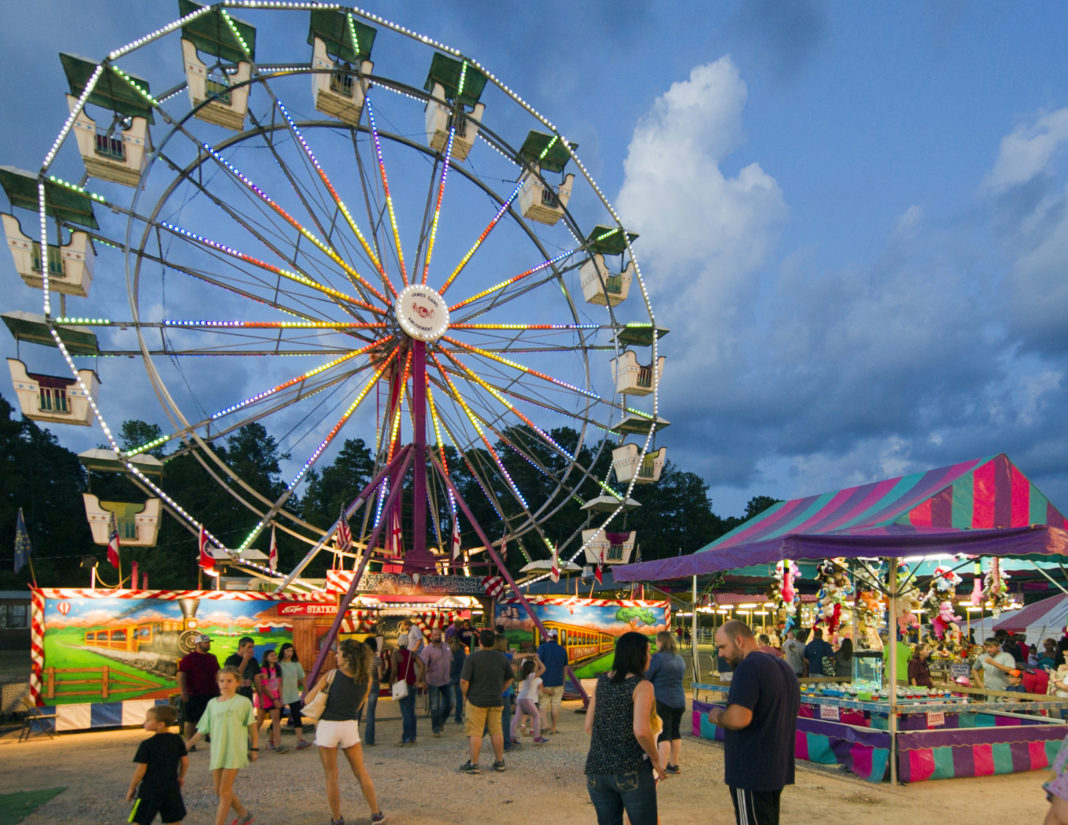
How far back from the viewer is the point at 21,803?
721 centimetres

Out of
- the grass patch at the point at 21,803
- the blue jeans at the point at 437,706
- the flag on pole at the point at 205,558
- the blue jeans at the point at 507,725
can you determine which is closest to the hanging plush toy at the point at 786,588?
the blue jeans at the point at 507,725

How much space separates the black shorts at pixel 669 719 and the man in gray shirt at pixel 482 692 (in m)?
1.60

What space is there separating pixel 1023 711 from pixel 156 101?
16.2 meters

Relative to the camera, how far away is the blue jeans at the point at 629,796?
3.84m

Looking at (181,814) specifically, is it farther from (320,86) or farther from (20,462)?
(20,462)

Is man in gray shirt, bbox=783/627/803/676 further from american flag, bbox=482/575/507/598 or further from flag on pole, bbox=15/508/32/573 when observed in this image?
flag on pole, bbox=15/508/32/573

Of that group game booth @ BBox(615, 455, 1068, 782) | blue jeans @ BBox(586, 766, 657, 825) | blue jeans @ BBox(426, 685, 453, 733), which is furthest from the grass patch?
game booth @ BBox(615, 455, 1068, 782)

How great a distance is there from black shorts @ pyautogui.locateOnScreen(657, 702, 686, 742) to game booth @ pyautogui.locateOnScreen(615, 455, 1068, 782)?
188 cm

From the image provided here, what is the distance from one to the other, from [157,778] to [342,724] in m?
1.31

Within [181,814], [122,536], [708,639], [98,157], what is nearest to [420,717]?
[122,536]

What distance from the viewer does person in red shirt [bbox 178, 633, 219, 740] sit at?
343 inches

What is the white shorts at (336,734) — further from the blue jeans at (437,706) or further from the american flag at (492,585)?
the american flag at (492,585)

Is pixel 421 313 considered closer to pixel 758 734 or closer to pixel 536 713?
pixel 536 713

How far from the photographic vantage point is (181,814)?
16.8 feet
